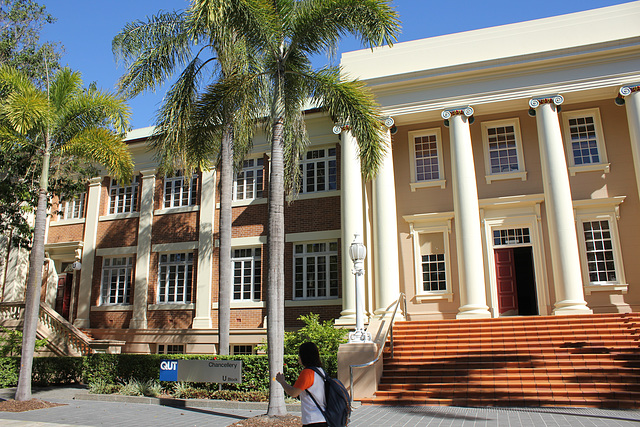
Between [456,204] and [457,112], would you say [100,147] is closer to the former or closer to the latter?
[456,204]

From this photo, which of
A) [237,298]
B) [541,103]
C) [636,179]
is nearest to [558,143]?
[541,103]

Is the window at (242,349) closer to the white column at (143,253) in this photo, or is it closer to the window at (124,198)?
the white column at (143,253)

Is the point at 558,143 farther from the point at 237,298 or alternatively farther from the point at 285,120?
the point at 237,298

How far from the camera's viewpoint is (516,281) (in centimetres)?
1788

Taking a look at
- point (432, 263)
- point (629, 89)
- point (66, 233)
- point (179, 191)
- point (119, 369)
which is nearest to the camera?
point (119, 369)

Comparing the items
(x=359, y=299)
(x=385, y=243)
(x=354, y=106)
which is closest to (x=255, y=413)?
(x=359, y=299)

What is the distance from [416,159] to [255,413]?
37.1 ft

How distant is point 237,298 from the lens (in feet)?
67.4

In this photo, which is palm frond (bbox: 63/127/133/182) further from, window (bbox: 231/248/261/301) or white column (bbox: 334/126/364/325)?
window (bbox: 231/248/261/301)

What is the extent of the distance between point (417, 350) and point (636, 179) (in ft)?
29.1

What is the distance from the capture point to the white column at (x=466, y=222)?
15.9 m

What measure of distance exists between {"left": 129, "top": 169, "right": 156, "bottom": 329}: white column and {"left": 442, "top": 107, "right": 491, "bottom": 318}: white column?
12669 millimetres

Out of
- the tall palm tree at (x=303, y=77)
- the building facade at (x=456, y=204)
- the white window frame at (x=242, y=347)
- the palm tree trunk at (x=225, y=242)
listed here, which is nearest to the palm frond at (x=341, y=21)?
the tall palm tree at (x=303, y=77)

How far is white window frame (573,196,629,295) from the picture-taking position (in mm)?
16484
